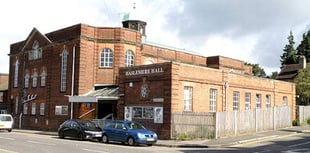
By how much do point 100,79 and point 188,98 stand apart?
11.8 m

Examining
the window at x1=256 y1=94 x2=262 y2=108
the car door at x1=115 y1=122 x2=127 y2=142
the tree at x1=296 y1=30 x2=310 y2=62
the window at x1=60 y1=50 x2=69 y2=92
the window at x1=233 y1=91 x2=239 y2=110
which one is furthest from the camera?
the tree at x1=296 y1=30 x2=310 y2=62

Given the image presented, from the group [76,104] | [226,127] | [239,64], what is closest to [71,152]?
[226,127]

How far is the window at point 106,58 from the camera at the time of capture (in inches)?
1533

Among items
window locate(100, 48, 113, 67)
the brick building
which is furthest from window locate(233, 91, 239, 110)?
window locate(100, 48, 113, 67)

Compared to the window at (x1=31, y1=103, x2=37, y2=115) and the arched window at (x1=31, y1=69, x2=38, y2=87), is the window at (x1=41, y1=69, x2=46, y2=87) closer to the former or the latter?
the arched window at (x1=31, y1=69, x2=38, y2=87)

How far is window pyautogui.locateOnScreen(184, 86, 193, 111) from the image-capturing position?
2939 cm

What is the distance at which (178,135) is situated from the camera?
26969 millimetres

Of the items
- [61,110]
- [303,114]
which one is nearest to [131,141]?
[61,110]

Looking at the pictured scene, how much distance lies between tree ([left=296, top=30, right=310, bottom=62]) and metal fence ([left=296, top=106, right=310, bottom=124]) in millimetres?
46515

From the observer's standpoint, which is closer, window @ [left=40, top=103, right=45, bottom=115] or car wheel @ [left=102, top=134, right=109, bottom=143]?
car wheel @ [left=102, top=134, right=109, bottom=143]

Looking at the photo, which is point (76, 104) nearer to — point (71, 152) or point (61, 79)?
point (61, 79)

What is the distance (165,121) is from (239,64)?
97.1 feet

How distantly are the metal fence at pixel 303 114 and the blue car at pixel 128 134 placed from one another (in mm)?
21498

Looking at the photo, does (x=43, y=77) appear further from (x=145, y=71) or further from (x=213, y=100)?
(x=213, y=100)
